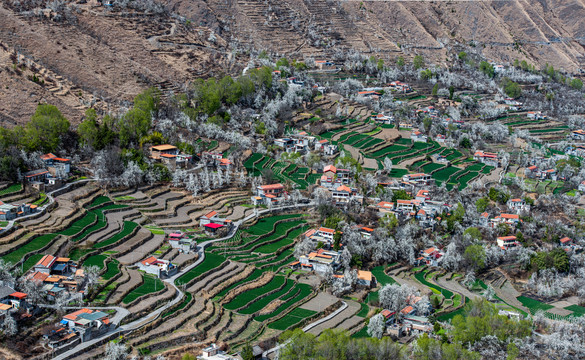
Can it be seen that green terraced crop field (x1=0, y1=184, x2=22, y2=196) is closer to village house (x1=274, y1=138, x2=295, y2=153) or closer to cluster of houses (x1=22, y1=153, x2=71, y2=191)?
cluster of houses (x1=22, y1=153, x2=71, y2=191)

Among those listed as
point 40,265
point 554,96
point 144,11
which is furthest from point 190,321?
point 554,96

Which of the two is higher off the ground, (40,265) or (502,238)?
(40,265)

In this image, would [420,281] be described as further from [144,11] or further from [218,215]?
[144,11]

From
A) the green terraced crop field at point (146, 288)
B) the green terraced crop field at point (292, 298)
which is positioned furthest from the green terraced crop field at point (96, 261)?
the green terraced crop field at point (292, 298)

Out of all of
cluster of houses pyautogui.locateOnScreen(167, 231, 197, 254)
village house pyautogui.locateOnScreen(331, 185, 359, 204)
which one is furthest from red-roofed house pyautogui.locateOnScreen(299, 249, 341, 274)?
village house pyautogui.locateOnScreen(331, 185, 359, 204)

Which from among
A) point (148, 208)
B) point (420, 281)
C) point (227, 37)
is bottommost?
point (420, 281)

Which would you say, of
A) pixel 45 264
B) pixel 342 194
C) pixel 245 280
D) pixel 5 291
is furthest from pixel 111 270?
pixel 342 194

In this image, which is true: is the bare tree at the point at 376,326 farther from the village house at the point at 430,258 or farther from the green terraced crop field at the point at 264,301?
the village house at the point at 430,258
